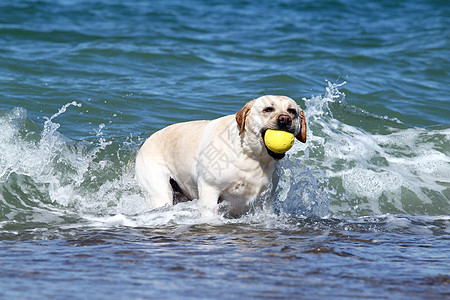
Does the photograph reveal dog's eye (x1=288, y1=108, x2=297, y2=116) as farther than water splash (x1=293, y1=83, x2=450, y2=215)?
No

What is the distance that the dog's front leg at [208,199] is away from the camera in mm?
6434

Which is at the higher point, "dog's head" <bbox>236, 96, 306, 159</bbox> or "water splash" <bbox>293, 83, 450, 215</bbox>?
"dog's head" <bbox>236, 96, 306, 159</bbox>

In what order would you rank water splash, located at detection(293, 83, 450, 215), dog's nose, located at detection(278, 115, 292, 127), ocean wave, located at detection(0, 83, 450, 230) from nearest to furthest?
dog's nose, located at detection(278, 115, 292, 127) → ocean wave, located at detection(0, 83, 450, 230) → water splash, located at detection(293, 83, 450, 215)

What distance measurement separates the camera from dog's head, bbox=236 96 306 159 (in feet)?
19.9

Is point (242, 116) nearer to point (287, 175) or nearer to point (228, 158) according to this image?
point (228, 158)

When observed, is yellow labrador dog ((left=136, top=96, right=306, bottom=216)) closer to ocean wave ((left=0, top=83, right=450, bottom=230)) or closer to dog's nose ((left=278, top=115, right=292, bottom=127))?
dog's nose ((left=278, top=115, right=292, bottom=127))

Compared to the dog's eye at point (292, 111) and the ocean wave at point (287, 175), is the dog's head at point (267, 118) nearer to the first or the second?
the dog's eye at point (292, 111)

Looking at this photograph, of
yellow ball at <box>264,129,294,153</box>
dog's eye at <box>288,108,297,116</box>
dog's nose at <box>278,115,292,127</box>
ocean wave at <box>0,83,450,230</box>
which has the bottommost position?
ocean wave at <box>0,83,450,230</box>

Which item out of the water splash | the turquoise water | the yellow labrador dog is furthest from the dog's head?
the water splash

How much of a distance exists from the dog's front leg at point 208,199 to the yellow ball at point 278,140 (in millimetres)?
781

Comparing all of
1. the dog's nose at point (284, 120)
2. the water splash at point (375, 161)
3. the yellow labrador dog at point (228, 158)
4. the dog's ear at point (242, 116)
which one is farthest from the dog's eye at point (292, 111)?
the water splash at point (375, 161)

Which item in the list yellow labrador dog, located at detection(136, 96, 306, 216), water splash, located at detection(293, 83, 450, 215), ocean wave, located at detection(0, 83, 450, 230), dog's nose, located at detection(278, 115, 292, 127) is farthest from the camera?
water splash, located at detection(293, 83, 450, 215)

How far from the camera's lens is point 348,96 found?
41.8ft

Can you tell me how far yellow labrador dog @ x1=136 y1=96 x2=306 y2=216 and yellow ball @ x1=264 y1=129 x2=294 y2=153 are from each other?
6 centimetres
